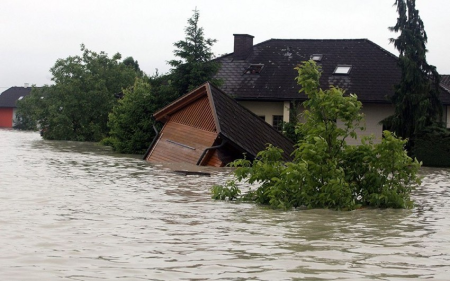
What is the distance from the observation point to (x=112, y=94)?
5541cm

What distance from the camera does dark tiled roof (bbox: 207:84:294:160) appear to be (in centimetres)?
2672

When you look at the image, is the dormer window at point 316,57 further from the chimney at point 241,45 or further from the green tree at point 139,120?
the green tree at point 139,120

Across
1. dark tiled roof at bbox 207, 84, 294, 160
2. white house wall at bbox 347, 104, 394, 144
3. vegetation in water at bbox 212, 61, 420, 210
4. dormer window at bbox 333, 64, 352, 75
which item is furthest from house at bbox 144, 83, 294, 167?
dormer window at bbox 333, 64, 352, 75

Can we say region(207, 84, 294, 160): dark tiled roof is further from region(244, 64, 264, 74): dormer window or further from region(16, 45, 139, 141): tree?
region(16, 45, 139, 141): tree

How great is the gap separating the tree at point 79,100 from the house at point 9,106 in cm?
4334

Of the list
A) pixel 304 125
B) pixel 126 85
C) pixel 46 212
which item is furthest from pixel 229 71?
pixel 46 212

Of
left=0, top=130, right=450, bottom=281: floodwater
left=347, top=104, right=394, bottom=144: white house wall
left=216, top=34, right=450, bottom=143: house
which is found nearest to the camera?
left=0, top=130, right=450, bottom=281: floodwater

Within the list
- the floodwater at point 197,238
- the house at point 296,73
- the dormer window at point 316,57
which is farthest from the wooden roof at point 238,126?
the dormer window at point 316,57

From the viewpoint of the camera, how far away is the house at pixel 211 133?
2675 centimetres

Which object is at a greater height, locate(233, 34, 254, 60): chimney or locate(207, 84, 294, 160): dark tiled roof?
locate(233, 34, 254, 60): chimney

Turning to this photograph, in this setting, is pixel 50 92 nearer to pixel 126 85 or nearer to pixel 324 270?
pixel 126 85

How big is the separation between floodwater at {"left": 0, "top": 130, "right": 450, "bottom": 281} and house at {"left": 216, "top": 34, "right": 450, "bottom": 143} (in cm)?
2330

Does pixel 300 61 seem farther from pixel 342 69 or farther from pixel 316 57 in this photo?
pixel 342 69

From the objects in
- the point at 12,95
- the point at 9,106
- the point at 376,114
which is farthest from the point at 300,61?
the point at 12,95
